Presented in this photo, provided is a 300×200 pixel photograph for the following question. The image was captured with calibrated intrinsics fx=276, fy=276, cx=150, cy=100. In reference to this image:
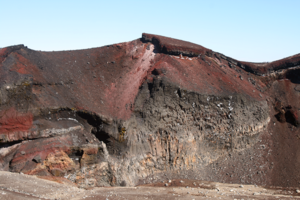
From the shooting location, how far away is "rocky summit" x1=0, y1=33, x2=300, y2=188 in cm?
1672

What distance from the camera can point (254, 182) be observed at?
21.2m

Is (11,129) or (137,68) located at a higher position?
(137,68)

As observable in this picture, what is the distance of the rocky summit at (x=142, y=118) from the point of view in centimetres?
1672

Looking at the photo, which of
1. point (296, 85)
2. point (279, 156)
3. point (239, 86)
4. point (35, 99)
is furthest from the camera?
point (296, 85)

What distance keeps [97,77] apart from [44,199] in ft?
41.1

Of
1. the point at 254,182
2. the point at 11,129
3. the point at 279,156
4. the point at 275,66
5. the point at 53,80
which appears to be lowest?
the point at 254,182

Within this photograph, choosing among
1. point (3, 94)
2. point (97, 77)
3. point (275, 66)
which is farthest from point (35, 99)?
point (275, 66)

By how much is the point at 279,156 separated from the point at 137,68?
45.9 feet

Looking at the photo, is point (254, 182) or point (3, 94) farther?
point (254, 182)

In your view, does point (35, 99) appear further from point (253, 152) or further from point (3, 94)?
point (253, 152)

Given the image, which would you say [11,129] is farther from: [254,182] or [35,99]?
[254,182]

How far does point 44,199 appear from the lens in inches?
418

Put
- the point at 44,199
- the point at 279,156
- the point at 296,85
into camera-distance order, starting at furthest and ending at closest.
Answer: the point at 296,85 < the point at 279,156 < the point at 44,199

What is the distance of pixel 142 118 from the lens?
20500 millimetres
